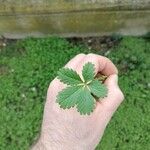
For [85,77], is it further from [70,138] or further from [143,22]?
[143,22]

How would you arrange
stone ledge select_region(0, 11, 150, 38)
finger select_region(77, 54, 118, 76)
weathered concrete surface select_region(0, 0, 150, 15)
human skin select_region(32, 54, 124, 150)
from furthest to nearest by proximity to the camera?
stone ledge select_region(0, 11, 150, 38) → weathered concrete surface select_region(0, 0, 150, 15) → finger select_region(77, 54, 118, 76) → human skin select_region(32, 54, 124, 150)

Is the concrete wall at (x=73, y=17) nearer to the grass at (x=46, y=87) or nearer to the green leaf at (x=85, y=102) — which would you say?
the grass at (x=46, y=87)

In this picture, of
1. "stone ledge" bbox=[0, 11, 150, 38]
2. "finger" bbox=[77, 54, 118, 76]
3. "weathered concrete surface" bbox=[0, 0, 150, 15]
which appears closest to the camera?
"finger" bbox=[77, 54, 118, 76]

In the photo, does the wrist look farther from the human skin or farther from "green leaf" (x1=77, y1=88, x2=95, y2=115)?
"green leaf" (x1=77, y1=88, x2=95, y2=115)

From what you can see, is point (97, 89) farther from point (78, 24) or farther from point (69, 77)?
point (78, 24)

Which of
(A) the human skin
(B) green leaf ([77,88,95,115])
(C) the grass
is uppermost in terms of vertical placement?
(B) green leaf ([77,88,95,115])

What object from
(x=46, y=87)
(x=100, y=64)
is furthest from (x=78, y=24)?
(x=100, y=64)

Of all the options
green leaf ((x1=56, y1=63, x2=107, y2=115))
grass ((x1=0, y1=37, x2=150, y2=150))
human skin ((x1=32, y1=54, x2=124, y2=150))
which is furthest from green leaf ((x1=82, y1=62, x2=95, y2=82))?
grass ((x1=0, y1=37, x2=150, y2=150))
